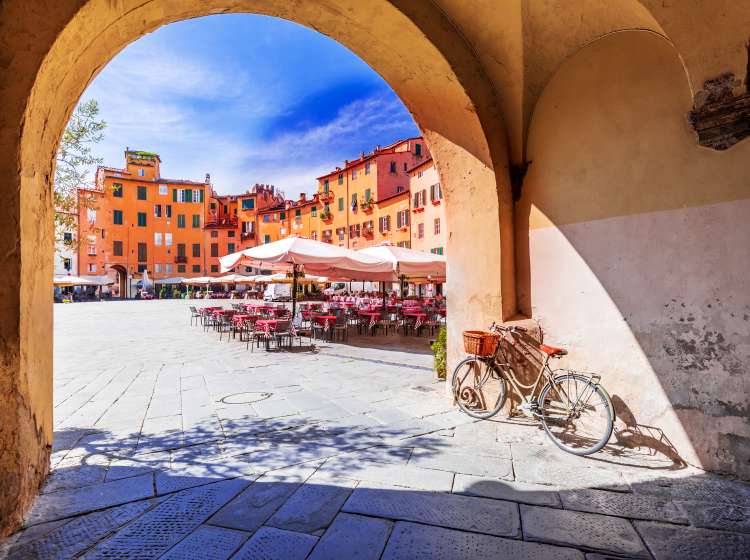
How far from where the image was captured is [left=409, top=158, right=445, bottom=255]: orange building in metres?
31.9

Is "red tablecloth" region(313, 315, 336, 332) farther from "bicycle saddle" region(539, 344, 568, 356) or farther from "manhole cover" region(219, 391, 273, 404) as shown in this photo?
"bicycle saddle" region(539, 344, 568, 356)

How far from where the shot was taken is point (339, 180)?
153 feet

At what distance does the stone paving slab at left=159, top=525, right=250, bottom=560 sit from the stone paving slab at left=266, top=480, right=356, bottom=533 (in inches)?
8.9

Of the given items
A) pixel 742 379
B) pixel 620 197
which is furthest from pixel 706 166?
pixel 742 379

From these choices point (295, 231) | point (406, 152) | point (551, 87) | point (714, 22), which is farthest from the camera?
point (295, 231)

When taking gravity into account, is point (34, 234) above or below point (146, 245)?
below

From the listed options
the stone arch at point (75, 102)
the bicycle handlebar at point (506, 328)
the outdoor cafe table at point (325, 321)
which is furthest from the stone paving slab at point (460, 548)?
the outdoor cafe table at point (325, 321)

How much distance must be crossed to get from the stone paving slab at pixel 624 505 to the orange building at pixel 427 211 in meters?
28.5

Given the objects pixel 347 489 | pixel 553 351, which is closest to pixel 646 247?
pixel 553 351

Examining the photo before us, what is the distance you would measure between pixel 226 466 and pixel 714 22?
15.9 ft

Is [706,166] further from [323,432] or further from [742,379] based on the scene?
[323,432]

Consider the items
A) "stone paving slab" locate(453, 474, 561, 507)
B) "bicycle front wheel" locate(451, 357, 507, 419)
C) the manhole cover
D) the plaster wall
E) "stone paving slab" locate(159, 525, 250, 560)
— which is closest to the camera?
"stone paving slab" locate(159, 525, 250, 560)

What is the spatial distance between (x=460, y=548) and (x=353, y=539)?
0.60 meters

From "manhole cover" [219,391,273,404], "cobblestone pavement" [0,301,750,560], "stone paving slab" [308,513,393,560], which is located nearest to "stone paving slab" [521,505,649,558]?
"cobblestone pavement" [0,301,750,560]
